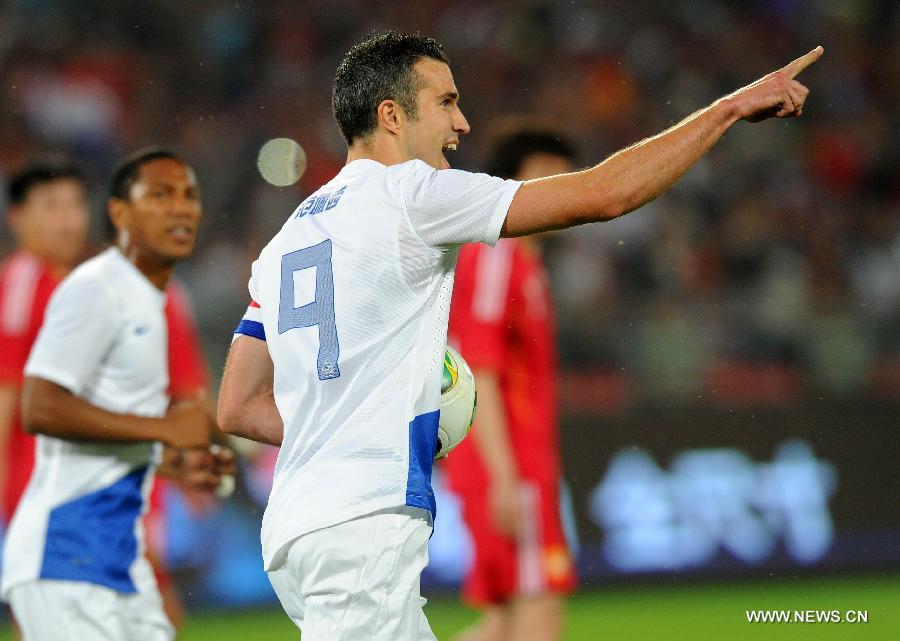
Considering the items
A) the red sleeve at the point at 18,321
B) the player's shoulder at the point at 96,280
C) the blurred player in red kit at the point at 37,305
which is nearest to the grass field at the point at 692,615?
the blurred player in red kit at the point at 37,305

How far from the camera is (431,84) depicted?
10.9 ft

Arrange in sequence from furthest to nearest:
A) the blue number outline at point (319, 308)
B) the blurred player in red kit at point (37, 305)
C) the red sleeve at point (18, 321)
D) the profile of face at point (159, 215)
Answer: the red sleeve at point (18, 321) < the blurred player in red kit at point (37, 305) < the profile of face at point (159, 215) < the blue number outline at point (319, 308)

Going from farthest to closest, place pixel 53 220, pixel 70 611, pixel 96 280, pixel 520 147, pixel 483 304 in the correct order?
pixel 53 220, pixel 520 147, pixel 483 304, pixel 96 280, pixel 70 611

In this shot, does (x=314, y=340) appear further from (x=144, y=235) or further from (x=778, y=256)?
(x=778, y=256)

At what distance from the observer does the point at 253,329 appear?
3.50 meters

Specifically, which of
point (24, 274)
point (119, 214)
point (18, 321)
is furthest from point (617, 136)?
point (119, 214)

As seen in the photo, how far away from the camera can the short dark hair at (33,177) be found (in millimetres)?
6598

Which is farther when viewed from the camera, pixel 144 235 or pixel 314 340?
pixel 144 235

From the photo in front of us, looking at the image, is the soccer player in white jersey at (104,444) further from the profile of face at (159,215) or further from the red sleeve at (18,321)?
the red sleeve at (18,321)

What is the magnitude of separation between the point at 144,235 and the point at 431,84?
5.78 feet

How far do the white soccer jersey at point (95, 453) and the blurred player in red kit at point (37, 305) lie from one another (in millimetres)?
331

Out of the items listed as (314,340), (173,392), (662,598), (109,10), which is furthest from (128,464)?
(109,10)

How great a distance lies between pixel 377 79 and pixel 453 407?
32.5 inches

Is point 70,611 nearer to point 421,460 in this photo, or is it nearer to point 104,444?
point 104,444
